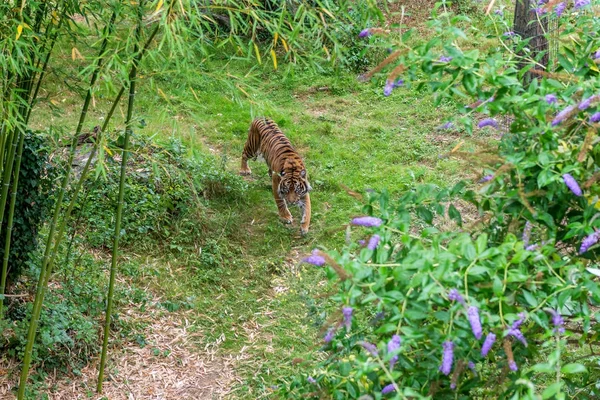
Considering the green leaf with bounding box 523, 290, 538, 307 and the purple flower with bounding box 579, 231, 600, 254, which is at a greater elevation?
the purple flower with bounding box 579, 231, 600, 254

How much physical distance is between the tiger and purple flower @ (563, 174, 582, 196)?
495 centimetres

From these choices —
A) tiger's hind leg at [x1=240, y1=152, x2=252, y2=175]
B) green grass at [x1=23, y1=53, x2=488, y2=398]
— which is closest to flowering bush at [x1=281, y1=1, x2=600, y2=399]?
green grass at [x1=23, y1=53, x2=488, y2=398]

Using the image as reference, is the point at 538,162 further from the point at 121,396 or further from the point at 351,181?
the point at 351,181

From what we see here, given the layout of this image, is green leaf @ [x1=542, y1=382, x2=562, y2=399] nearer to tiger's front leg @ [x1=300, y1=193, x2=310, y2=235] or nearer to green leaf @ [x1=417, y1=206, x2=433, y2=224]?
green leaf @ [x1=417, y1=206, x2=433, y2=224]

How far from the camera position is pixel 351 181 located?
7.64 meters

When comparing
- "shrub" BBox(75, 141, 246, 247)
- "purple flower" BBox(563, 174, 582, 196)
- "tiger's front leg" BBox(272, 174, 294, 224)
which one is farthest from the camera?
"tiger's front leg" BBox(272, 174, 294, 224)

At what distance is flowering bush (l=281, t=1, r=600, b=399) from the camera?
1.73 metres

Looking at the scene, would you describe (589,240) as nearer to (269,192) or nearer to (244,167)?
(269,192)

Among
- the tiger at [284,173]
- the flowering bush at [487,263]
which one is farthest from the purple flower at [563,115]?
the tiger at [284,173]

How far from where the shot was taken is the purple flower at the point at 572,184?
6.10 ft

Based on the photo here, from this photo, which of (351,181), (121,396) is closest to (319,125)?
(351,181)

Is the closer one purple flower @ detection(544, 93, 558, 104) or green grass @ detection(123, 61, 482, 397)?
purple flower @ detection(544, 93, 558, 104)

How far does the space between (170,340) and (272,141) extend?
279 centimetres

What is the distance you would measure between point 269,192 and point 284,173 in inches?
28.1
